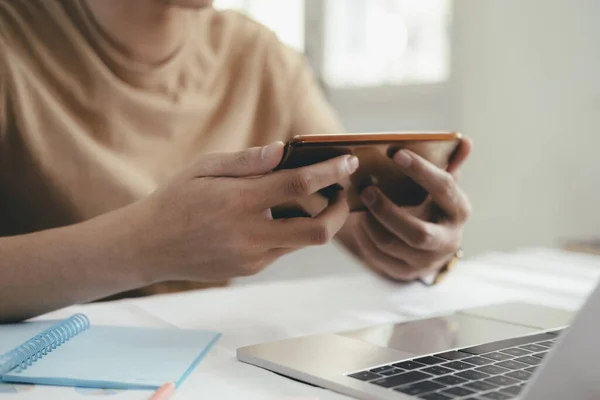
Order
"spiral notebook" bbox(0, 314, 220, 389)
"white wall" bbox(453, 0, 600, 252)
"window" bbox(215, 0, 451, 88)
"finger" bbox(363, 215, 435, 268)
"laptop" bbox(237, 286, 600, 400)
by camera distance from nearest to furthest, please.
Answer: "laptop" bbox(237, 286, 600, 400) < "spiral notebook" bbox(0, 314, 220, 389) < "finger" bbox(363, 215, 435, 268) < "white wall" bbox(453, 0, 600, 252) < "window" bbox(215, 0, 451, 88)

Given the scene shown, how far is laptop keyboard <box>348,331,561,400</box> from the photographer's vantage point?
0.41m

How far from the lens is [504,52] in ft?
7.06

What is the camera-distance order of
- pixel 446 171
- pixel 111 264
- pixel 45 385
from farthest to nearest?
pixel 446 171
pixel 111 264
pixel 45 385

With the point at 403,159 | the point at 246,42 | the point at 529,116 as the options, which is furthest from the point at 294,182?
the point at 529,116

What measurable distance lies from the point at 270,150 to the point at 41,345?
24 centimetres

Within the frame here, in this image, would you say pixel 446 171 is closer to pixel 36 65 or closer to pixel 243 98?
pixel 243 98

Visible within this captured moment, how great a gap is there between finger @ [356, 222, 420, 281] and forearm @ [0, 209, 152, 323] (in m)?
0.31

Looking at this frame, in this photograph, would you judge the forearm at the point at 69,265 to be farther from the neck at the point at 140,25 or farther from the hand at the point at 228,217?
the neck at the point at 140,25

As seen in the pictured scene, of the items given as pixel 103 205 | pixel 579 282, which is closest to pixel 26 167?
pixel 103 205

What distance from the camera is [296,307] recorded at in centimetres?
77

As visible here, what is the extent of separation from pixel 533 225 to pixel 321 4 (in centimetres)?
94

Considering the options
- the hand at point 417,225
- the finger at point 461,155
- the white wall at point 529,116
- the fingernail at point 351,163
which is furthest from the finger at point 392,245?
the white wall at point 529,116

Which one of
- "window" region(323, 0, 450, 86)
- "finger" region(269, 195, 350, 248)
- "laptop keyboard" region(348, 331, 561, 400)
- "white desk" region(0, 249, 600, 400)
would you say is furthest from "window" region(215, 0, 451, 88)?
"laptop keyboard" region(348, 331, 561, 400)

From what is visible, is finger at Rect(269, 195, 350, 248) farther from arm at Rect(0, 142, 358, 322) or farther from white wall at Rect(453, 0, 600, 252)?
white wall at Rect(453, 0, 600, 252)
